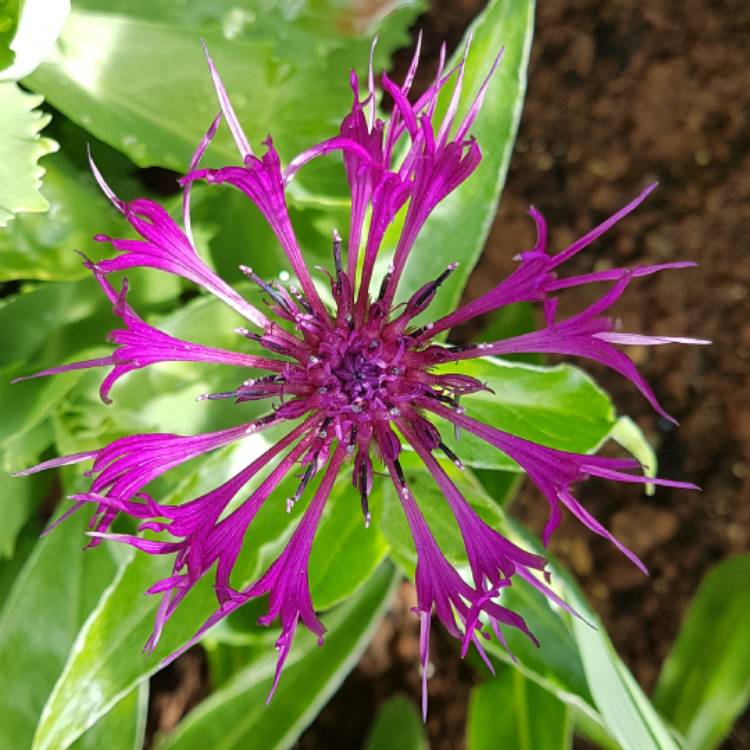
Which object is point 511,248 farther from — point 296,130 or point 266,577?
point 266,577

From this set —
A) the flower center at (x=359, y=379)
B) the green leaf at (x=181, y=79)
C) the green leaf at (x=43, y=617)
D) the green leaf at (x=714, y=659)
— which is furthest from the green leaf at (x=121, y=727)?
the green leaf at (x=714, y=659)

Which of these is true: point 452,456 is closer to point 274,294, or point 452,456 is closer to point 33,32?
point 274,294

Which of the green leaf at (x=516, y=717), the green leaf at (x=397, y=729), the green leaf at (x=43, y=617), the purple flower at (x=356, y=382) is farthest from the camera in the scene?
the green leaf at (x=397, y=729)

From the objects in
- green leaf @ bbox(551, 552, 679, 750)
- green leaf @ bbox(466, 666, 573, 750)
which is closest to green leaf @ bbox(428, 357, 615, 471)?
green leaf @ bbox(551, 552, 679, 750)

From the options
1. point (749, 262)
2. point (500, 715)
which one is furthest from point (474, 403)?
point (749, 262)

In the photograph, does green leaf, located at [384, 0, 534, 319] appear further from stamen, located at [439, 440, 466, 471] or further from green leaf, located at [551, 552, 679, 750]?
green leaf, located at [551, 552, 679, 750]

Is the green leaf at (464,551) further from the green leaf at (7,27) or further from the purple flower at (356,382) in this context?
the green leaf at (7,27)
